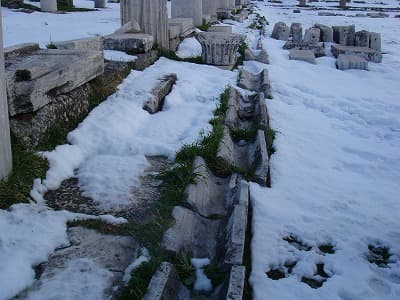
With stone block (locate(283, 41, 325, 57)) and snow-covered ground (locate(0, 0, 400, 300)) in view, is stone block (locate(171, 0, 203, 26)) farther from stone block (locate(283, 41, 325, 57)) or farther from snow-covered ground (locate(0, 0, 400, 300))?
snow-covered ground (locate(0, 0, 400, 300))

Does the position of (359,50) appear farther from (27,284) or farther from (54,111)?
(27,284)

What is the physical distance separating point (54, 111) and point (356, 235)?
9.64 ft

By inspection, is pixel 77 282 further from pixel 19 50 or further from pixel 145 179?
pixel 19 50

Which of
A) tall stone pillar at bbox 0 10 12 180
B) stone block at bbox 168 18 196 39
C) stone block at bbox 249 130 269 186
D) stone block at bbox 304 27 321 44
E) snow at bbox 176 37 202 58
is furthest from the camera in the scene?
stone block at bbox 304 27 321 44

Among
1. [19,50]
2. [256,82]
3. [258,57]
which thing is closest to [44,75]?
[19,50]

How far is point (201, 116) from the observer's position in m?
5.93

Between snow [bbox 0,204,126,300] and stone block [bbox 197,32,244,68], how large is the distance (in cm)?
657

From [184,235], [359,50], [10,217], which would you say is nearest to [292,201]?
[184,235]

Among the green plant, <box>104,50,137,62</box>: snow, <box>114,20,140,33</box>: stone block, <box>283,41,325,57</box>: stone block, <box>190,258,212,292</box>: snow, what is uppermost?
<box>114,20,140,33</box>: stone block

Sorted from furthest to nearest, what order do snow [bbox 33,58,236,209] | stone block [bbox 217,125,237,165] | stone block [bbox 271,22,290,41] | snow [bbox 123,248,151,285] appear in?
1. stone block [bbox 271,22,290,41]
2. stone block [bbox 217,125,237,165]
3. snow [bbox 33,58,236,209]
4. snow [bbox 123,248,151,285]

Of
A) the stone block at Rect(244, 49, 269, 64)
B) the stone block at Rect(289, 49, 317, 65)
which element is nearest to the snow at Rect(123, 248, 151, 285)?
the stone block at Rect(244, 49, 269, 64)

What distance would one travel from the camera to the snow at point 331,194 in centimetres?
299

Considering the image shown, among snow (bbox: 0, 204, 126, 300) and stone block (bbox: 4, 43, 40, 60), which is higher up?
stone block (bbox: 4, 43, 40, 60)

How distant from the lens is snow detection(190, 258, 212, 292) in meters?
2.85
